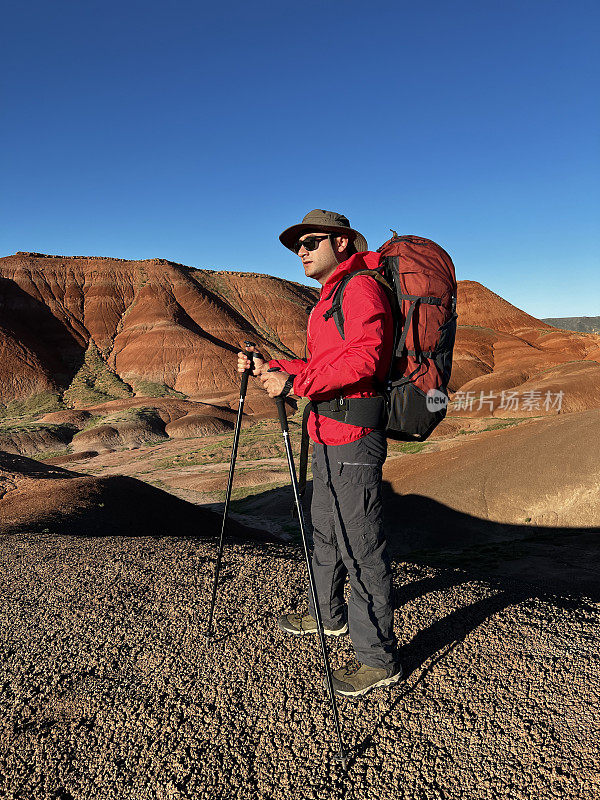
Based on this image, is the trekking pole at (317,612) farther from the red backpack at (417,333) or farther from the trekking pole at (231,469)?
the red backpack at (417,333)

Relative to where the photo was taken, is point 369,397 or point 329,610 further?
point 329,610

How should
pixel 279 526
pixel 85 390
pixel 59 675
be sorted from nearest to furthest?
pixel 59 675
pixel 279 526
pixel 85 390

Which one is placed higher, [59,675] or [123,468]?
[59,675]

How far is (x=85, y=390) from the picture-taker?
190 feet

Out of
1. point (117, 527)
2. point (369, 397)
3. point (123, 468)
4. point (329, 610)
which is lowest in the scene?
point (123, 468)

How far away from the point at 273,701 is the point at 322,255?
2.83m

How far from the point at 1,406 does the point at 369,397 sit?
6303 centimetres

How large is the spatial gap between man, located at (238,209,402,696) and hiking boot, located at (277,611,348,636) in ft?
0.96

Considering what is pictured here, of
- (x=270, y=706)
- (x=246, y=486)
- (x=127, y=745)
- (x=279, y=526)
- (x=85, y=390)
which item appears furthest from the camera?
→ (x=85, y=390)

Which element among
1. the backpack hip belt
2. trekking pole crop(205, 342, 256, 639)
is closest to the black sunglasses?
trekking pole crop(205, 342, 256, 639)

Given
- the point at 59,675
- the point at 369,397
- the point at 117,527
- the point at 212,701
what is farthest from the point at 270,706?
the point at 117,527

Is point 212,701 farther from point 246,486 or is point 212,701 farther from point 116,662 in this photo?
point 246,486

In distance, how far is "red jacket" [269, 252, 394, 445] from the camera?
2.57 m

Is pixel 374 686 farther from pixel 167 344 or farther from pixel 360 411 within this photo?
pixel 167 344
